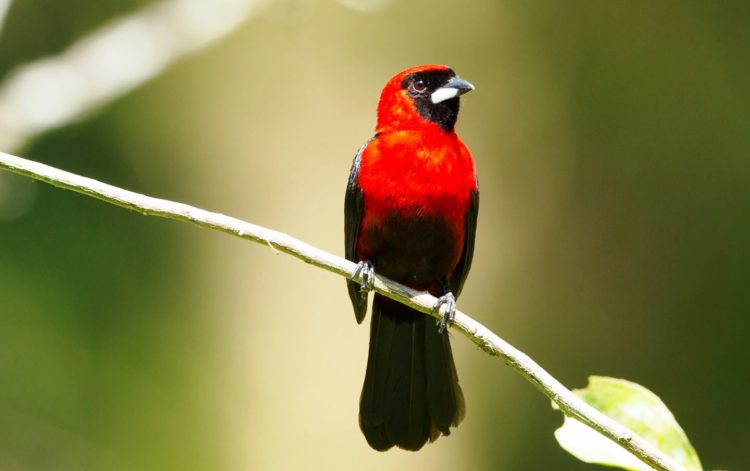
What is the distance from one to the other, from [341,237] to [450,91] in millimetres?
1782

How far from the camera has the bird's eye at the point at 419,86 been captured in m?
3.48

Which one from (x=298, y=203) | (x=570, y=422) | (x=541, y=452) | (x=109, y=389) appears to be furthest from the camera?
(x=109, y=389)

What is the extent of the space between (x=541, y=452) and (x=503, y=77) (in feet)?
6.98

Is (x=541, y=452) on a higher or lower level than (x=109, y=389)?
lower

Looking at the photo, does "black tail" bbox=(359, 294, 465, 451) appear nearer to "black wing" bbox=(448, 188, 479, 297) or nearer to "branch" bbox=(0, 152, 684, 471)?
"black wing" bbox=(448, 188, 479, 297)

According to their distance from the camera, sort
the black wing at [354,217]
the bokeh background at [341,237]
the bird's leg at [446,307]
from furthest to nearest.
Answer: the bokeh background at [341,237] < the black wing at [354,217] < the bird's leg at [446,307]

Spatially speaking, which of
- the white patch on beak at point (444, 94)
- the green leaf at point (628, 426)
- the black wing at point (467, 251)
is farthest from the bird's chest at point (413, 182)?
the green leaf at point (628, 426)

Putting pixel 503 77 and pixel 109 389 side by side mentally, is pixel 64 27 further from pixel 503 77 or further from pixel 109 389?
pixel 503 77

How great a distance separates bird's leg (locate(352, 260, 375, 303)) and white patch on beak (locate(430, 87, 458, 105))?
2.15 feet

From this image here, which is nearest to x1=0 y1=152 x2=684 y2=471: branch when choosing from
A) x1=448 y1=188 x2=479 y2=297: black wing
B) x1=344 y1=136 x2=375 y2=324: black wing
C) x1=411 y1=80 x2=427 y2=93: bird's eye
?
x1=344 y1=136 x2=375 y2=324: black wing

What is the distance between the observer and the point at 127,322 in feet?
19.6

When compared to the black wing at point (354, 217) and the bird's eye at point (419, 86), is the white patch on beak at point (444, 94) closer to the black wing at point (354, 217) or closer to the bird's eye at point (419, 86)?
the bird's eye at point (419, 86)

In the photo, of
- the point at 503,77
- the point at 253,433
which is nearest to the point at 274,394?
the point at 253,433

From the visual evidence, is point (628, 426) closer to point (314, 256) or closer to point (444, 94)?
point (314, 256)
